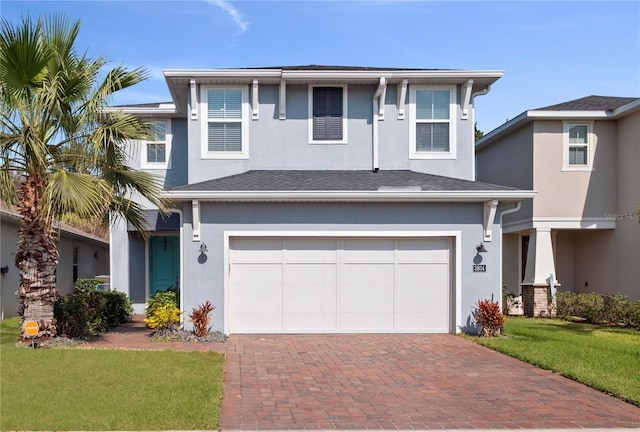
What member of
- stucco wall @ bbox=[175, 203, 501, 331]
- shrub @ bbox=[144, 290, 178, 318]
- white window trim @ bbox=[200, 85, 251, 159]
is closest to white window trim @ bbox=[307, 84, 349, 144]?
white window trim @ bbox=[200, 85, 251, 159]

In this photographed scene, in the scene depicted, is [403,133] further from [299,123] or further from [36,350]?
[36,350]

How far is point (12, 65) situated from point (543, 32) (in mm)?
10764

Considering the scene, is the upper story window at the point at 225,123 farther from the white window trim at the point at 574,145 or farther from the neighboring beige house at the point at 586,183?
the white window trim at the point at 574,145

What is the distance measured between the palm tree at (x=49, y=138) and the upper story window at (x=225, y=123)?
3.35m

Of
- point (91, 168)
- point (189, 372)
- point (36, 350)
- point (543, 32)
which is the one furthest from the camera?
point (543, 32)

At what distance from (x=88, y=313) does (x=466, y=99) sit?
10225mm

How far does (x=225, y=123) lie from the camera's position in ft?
48.3

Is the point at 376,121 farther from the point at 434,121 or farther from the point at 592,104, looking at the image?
the point at 592,104

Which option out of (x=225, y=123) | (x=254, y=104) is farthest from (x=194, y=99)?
(x=254, y=104)

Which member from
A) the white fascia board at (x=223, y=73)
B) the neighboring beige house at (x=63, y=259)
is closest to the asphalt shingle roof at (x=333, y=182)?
the white fascia board at (x=223, y=73)

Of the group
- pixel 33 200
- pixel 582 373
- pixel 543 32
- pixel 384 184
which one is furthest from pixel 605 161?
pixel 33 200

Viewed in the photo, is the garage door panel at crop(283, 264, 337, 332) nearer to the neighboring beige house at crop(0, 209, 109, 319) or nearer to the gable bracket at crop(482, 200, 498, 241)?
the gable bracket at crop(482, 200, 498, 241)

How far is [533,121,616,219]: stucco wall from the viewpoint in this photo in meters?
17.6

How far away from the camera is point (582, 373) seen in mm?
8883
